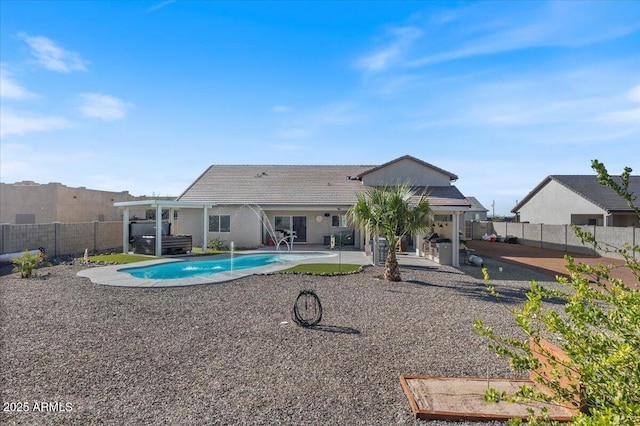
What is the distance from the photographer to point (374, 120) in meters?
20.2

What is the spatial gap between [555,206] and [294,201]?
2561 cm

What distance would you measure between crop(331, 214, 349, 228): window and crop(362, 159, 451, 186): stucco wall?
3.51m

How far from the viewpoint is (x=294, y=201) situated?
25.2 meters

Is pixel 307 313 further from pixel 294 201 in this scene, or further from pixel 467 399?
pixel 294 201

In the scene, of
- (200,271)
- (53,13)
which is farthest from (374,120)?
(53,13)

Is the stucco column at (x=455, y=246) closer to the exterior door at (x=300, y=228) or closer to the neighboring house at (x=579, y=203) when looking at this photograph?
the exterior door at (x=300, y=228)

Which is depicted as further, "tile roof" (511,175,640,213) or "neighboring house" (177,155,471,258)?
"tile roof" (511,175,640,213)

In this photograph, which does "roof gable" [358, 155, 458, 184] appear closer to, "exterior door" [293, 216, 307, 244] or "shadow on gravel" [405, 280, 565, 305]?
"exterior door" [293, 216, 307, 244]

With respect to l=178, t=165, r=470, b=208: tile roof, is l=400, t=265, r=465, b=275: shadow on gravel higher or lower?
lower

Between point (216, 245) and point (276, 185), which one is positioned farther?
Result: point (276, 185)

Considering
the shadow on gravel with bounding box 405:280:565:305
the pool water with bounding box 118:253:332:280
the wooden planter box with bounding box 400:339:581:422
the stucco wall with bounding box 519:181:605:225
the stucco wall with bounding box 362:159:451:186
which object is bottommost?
the wooden planter box with bounding box 400:339:581:422

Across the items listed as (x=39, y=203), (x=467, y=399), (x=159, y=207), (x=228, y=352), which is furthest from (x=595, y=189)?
(x=39, y=203)

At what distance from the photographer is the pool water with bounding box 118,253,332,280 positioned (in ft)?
50.0

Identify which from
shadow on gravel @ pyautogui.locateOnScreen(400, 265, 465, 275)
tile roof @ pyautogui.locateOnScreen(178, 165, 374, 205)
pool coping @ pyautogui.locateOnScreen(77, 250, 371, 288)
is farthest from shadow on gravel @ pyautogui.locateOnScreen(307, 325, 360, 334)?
tile roof @ pyautogui.locateOnScreen(178, 165, 374, 205)
